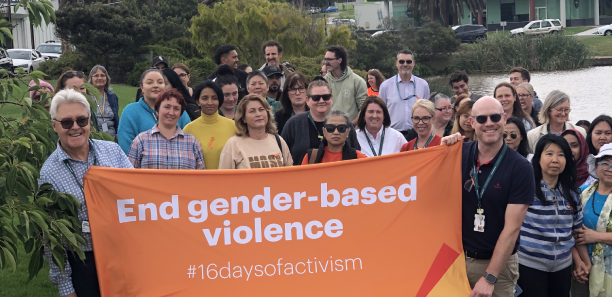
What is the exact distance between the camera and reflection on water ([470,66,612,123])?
19750 mm

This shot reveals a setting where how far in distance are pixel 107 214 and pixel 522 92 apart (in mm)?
6106

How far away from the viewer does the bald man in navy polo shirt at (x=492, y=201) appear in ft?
16.3

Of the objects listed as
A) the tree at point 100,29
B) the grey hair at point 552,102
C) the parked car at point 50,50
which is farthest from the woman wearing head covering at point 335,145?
the parked car at point 50,50

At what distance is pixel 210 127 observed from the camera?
271 inches

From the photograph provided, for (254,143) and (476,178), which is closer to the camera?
(476,178)

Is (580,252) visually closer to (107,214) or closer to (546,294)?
(546,294)

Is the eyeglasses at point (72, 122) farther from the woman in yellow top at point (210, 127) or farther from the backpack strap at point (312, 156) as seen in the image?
the backpack strap at point (312, 156)

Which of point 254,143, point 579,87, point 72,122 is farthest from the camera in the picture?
point 579,87

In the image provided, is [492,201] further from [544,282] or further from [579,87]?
[579,87]

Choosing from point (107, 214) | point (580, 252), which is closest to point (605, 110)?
point (580, 252)

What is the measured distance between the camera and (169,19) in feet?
115

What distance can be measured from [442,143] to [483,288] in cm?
119

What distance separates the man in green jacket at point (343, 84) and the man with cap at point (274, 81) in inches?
27.8

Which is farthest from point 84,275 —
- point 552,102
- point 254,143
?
point 552,102
